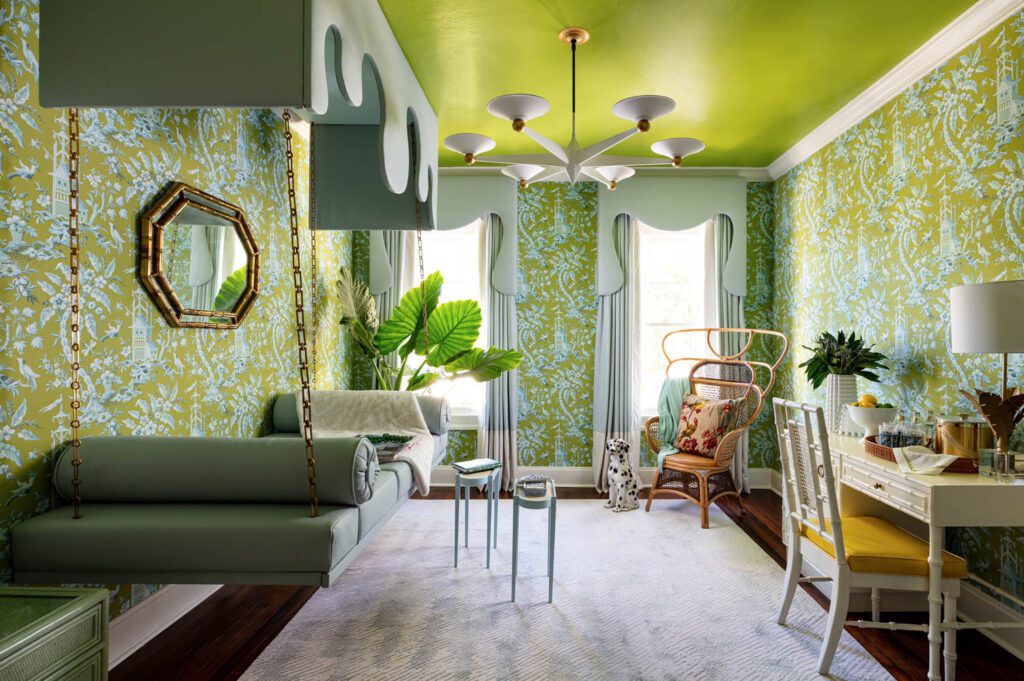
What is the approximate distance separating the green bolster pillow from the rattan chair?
8.95 feet

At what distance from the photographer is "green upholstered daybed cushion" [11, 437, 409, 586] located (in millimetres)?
1878

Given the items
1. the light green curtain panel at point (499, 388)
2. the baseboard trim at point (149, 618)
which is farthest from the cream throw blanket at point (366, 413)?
the light green curtain panel at point (499, 388)

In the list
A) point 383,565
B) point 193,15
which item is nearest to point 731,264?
point 383,565

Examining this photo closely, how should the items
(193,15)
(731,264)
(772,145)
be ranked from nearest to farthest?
(193,15) < (772,145) < (731,264)

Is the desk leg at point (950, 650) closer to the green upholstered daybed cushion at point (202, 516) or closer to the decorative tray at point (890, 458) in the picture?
the decorative tray at point (890, 458)

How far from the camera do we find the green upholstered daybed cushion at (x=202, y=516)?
6.16 ft

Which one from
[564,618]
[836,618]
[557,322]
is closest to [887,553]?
[836,618]

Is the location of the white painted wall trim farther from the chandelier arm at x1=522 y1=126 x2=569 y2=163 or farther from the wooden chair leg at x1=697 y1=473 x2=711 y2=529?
the wooden chair leg at x1=697 y1=473 x2=711 y2=529

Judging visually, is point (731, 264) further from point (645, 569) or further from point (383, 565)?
point (383, 565)

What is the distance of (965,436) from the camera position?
2.37 metres

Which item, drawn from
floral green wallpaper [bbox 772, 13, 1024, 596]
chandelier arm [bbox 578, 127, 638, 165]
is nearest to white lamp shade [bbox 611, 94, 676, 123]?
chandelier arm [bbox 578, 127, 638, 165]

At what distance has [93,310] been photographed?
7.27 ft

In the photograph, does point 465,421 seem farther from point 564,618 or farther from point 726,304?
point 564,618

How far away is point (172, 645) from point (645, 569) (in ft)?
7.28
